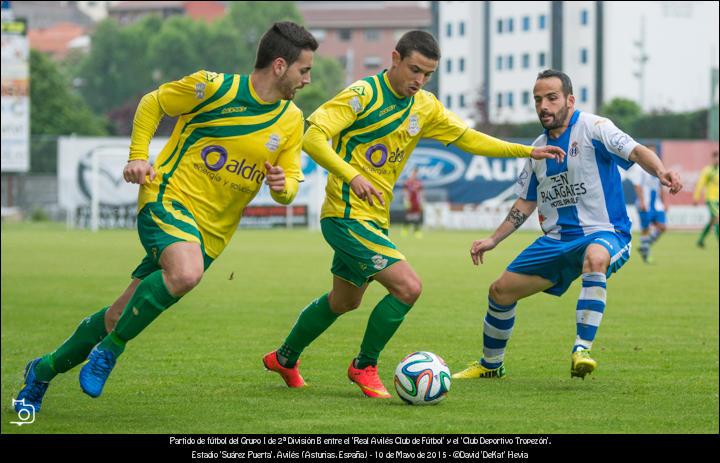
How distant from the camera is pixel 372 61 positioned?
409 ft

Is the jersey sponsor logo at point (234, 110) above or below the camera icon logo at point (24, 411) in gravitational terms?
above

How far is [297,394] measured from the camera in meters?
8.27

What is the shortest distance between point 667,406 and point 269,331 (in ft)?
17.3

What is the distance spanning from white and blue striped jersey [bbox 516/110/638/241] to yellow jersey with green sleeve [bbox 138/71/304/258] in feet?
6.82

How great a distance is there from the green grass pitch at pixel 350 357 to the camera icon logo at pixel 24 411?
0.06 m

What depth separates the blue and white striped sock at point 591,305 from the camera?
27.5 ft

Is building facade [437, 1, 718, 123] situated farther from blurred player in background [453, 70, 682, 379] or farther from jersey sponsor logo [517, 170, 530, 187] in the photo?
blurred player in background [453, 70, 682, 379]

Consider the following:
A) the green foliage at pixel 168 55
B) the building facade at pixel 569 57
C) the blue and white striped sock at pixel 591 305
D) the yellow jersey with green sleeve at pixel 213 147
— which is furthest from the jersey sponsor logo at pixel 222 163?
the green foliage at pixel 168 55

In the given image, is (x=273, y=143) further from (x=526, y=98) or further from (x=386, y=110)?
(x=526, y=98)

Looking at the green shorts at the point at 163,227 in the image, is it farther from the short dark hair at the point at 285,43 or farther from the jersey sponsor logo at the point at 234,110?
the short dark hair at the point at 285,43

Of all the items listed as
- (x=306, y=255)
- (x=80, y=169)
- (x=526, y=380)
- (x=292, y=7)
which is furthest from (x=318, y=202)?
(x=292, y=7)

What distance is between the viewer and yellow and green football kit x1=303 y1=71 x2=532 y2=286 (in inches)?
315
